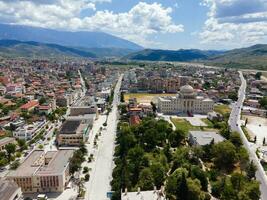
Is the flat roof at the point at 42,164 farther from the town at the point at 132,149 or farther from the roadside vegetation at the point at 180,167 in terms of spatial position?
the roadside vegetation at the point at 180,167

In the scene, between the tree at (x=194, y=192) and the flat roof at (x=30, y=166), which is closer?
the tree at (x=194, y=192)

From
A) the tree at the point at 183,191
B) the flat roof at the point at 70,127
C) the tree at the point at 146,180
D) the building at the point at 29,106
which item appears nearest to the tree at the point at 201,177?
the tree at the point at 183,191

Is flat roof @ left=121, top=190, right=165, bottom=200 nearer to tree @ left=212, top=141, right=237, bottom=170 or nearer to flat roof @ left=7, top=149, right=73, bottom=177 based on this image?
flat roof @ left=7, top=149, right=73, bottom=177

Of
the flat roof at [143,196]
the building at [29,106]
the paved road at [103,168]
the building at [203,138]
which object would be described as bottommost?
the paved road at [103,168]

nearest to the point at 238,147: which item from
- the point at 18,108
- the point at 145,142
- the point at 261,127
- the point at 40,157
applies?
the point at 145,142

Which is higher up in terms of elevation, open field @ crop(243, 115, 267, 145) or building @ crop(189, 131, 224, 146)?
building @ crop(189, 131, 224, 146)

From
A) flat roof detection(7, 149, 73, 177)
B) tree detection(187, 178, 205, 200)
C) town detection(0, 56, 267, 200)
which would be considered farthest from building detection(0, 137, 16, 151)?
tree detection(187, 178, 205, 200)

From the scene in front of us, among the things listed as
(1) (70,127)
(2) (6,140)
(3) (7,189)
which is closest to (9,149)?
(2) (6,140)

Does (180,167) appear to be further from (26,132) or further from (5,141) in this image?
(26,132)
